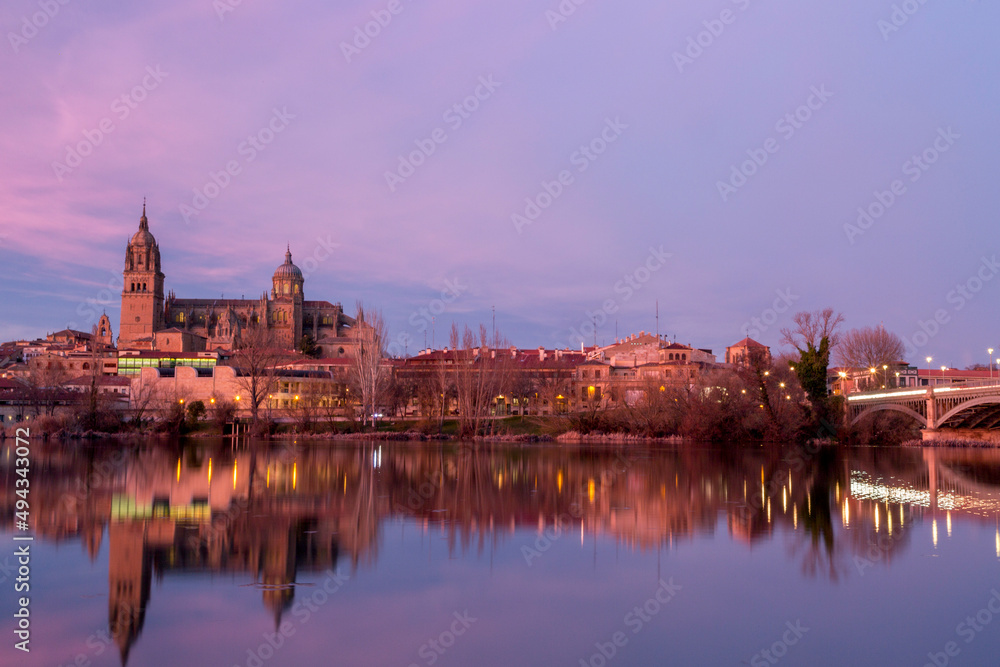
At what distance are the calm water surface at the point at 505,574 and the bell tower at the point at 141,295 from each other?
10390cm

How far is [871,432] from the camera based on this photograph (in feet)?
162

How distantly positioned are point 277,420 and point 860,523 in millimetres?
46818

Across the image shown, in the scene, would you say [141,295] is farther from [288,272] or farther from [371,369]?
[371,369]

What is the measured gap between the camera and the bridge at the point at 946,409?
143ft

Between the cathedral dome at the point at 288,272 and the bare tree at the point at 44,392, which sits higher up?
the cathedral dome at the point at 288,272

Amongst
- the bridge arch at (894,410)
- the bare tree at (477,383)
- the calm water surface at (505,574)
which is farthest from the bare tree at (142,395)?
the bridge arch at (894,410)

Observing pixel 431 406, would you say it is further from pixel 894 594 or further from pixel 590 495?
pixel 894 594

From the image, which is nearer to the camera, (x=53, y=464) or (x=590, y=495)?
(x=590, y=495)

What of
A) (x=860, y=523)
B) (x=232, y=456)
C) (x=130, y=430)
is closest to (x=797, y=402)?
(x=232, y=456)

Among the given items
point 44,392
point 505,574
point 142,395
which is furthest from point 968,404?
point 44,392

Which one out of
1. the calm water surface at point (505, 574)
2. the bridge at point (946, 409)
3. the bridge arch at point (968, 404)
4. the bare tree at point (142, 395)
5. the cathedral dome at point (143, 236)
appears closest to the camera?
the calm water surface at point (505, 574)

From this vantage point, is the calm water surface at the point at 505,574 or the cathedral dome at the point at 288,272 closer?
the calm water surface at the point at 505,574

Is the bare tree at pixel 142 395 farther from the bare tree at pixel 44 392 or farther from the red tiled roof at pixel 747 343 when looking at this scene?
the red tiled roof at pixel 747 343

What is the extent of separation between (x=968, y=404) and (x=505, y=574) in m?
39.2
